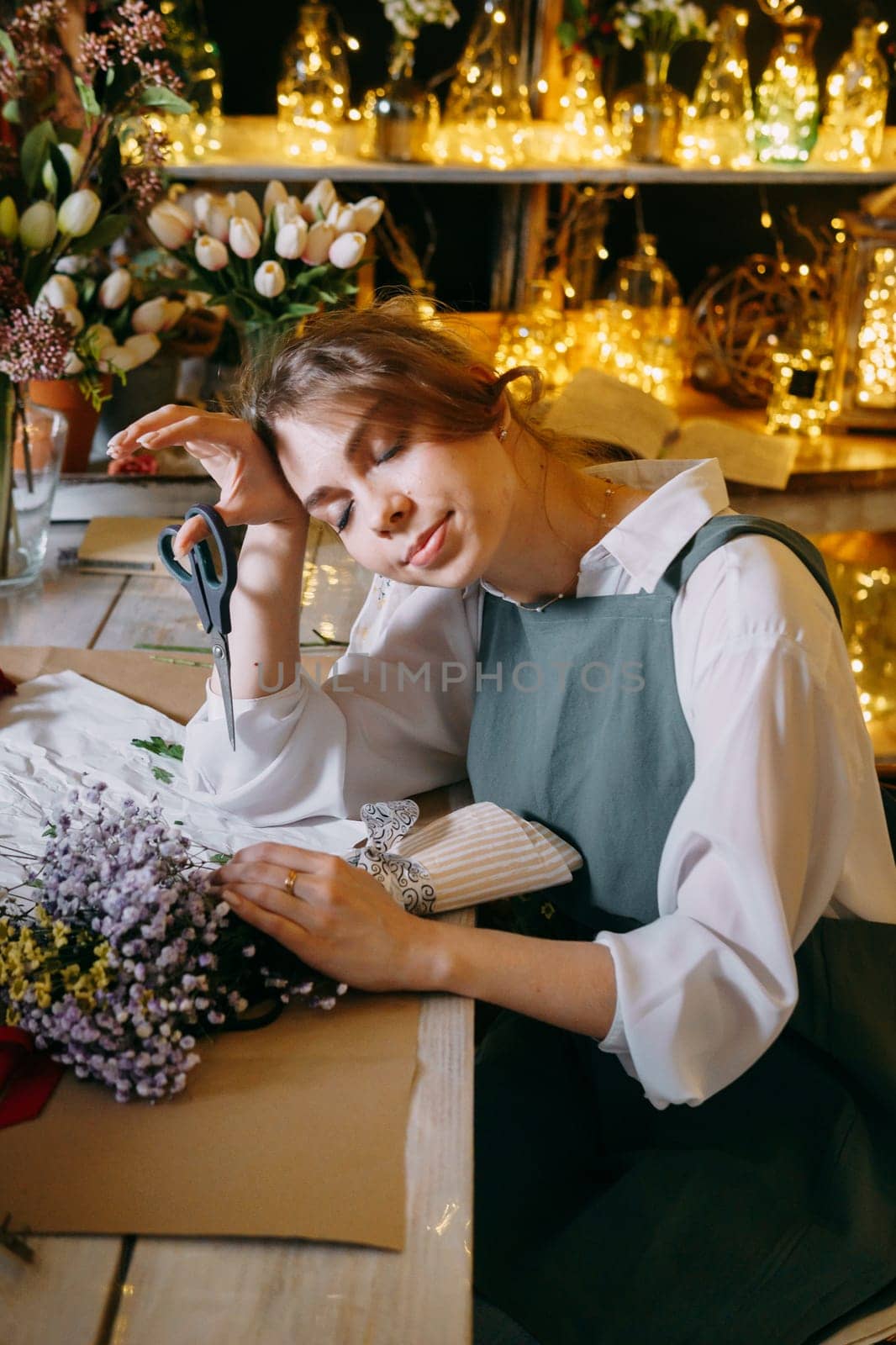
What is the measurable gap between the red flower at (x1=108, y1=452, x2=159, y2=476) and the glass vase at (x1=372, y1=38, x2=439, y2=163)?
68 centimetres

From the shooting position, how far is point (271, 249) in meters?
1.86

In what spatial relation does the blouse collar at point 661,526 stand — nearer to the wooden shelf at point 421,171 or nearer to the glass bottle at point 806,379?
the wooden shelf at point 421,171

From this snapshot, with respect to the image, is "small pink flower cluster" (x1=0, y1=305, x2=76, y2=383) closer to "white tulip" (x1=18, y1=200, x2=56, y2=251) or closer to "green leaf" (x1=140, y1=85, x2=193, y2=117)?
"white tulip" (x1=18, y1=200, x2=56, y2=251)

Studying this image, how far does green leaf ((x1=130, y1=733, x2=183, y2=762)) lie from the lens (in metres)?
1.25

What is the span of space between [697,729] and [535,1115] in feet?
1.28

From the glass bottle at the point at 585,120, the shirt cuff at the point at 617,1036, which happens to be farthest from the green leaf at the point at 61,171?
the shirt cuff at the point at 617,1036

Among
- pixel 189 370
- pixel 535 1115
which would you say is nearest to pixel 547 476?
pixel 535 1115

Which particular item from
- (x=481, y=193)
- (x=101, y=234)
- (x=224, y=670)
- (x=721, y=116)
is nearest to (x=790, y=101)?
(x=721, y=116)

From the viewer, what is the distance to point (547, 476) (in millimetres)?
1202

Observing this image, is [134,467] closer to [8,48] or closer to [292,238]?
[292,238]

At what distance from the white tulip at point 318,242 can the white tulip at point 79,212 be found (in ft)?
1.04

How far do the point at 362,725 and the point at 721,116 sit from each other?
5.20 feet

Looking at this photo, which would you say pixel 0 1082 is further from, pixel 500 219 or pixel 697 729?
pixel 500 219

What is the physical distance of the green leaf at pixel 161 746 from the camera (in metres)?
1.25
